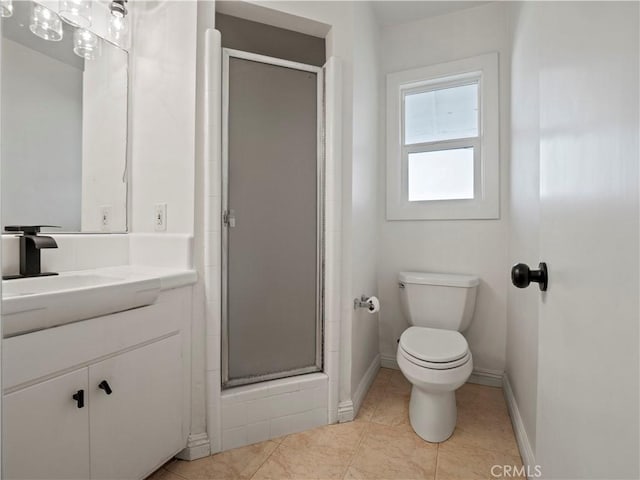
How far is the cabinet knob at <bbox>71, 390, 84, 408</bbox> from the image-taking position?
1063 millimetres

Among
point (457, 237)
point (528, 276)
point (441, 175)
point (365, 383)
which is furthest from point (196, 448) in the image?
point (441, 175)

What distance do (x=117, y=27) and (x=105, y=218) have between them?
94cm

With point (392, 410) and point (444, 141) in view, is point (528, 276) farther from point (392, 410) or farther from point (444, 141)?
point (444, 141)

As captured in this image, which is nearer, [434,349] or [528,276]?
[528,276]

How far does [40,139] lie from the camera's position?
1.41 metres

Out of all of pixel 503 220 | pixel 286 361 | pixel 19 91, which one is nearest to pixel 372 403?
pixel 286 361

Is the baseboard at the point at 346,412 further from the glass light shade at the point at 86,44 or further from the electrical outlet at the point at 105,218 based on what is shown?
the glass light shade at the point at 86,44

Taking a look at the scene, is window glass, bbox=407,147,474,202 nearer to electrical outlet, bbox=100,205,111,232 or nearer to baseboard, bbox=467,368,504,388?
baseboard, bbox=467,368,504,388

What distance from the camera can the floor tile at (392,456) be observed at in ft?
4.70

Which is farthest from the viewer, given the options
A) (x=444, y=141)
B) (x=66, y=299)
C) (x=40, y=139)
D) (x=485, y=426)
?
(x=444, y=141)

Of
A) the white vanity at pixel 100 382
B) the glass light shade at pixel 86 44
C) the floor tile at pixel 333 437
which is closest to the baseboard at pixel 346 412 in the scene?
the floor tile at pixel 333 437

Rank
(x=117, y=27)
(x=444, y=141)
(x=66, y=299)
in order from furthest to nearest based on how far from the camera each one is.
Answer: (x=444, y=141)
(x=117, y=27)
(x=66, y=299)

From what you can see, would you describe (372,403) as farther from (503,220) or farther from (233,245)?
(503,220)

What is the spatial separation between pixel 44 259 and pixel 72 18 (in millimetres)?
1096
